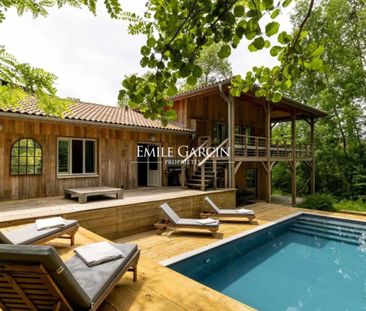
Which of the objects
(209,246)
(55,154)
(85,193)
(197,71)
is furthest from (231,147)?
(197,71)

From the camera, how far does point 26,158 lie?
786cm

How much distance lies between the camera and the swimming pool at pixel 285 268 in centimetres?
462

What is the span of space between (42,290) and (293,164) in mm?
13935

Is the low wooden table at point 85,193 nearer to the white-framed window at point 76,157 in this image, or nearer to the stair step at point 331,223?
the white-framed window at point 76,157

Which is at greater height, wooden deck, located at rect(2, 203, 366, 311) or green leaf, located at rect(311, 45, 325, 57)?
green leaf, located at rect(311, 45, 325, 57)

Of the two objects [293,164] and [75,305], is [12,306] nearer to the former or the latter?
[75,305]

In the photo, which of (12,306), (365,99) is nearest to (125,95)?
(12,306)

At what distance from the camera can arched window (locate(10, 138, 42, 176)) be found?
7633 mm

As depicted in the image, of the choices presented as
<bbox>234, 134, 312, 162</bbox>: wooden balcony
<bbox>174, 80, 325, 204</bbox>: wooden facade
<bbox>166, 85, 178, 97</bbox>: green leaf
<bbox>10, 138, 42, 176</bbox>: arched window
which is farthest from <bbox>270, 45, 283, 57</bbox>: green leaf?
<bbox>234, 134, 312, 162</bbox>: wooden balcony

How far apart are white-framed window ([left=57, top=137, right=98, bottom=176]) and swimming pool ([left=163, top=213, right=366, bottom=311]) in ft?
18.4

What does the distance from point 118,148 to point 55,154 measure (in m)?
2.37

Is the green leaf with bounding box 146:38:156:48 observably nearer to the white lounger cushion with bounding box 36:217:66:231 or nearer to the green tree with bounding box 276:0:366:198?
the white lounger cushion with bounding box 36:217:66:231

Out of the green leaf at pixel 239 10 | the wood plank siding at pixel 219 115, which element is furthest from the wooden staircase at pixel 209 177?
the green leaf at pixel 239 10

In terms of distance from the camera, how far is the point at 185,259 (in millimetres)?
5305
